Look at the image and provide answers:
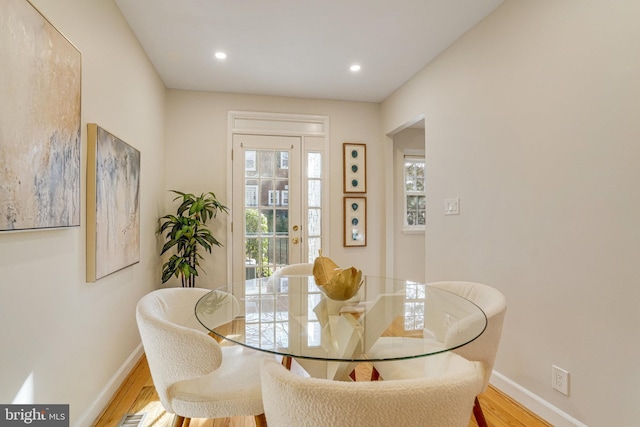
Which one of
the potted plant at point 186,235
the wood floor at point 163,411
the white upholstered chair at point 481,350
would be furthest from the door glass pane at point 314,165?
the white upholstered chair at point 481,350

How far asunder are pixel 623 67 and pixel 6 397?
9.55ft

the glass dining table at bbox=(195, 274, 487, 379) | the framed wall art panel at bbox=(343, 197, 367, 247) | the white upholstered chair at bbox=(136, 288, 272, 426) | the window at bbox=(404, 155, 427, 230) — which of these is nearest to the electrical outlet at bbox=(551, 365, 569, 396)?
the glass dining table at bbox=(195, 274, 487, 379)

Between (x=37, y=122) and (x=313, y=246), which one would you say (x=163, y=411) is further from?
(x=313, y=246)

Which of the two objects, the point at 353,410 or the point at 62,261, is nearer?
the point at 353,410

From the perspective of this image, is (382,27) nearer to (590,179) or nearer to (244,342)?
(590,179)

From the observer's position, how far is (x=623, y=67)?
1529 millimetres

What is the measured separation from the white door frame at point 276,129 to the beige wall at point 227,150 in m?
0.05

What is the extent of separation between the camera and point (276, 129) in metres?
3.91

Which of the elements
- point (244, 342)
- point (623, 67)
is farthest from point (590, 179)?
point (244, 342)

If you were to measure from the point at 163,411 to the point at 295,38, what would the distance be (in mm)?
2781

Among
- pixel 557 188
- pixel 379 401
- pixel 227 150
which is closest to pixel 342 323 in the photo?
pixel 379 401

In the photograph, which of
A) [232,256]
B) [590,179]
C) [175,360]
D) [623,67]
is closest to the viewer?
[175,360]

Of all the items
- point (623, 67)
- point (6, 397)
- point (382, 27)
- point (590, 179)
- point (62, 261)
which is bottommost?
point (6, 397)

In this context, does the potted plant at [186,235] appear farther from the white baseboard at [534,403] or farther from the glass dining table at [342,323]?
the white baseboard at [534,403]
